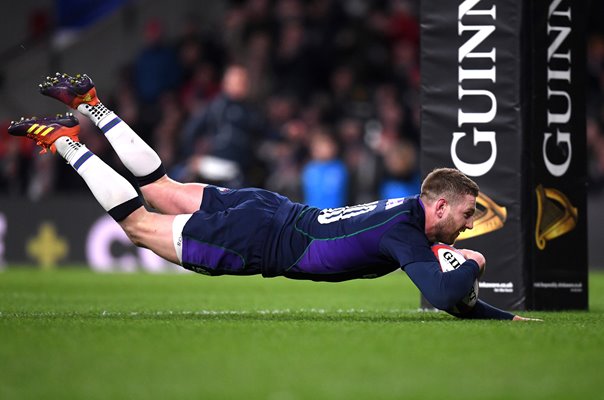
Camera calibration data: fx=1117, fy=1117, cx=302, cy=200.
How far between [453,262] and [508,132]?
1930 millimetres

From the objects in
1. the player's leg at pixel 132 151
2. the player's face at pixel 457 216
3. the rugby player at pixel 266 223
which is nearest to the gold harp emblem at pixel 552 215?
the rugby player at pixel 266 223

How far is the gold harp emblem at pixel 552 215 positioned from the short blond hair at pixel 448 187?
197 cm

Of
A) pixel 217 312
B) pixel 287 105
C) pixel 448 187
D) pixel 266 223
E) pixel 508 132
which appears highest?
pixel 287 105

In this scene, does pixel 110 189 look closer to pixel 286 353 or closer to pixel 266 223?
pixel 266 223

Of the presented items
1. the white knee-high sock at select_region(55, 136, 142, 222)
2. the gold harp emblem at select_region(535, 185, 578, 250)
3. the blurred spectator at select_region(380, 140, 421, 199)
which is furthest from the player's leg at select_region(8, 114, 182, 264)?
the blurred spectator at select_region(380, 140, 421, 199)

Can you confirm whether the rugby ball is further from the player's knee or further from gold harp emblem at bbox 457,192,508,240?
the player's knee

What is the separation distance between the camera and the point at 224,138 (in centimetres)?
1516

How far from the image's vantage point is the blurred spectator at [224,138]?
592 inches

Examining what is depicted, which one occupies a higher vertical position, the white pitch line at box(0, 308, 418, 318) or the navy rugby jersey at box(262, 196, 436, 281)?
the navy rugby jersey at box(262, 196, 436, 281)

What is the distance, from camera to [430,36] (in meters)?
8.62

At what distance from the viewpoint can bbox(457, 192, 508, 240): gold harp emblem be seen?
8375 millimetres

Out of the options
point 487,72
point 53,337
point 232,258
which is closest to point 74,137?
point 232,258

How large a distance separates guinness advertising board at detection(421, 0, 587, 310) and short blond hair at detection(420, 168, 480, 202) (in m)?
1.66

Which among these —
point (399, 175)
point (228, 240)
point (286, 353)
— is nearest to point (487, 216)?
point (228, 240)
